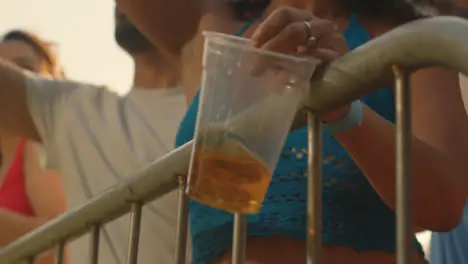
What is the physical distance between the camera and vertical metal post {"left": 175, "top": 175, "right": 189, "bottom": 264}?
0.54m

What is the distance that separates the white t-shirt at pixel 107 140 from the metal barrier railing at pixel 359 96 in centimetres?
44

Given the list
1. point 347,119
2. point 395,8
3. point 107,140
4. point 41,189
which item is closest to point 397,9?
point 395,8

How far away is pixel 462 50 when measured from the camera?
12.9 inches

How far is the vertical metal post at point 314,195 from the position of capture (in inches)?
16.6

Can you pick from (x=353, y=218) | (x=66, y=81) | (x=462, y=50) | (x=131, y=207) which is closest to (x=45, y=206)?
(x=66, y=81)

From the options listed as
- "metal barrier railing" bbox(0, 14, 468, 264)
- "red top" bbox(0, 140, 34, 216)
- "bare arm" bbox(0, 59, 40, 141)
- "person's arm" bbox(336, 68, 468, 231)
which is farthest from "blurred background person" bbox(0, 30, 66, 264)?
"person's arm" bbox(336, 68, 468, 231)

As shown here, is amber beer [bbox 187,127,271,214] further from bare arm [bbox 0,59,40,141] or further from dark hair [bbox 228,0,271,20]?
bare arm [bbox 0,59,40,141]

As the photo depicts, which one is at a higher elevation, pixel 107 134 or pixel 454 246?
pixel 107 134

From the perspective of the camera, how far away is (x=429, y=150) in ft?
1.60

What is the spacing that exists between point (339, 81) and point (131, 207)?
267 mm

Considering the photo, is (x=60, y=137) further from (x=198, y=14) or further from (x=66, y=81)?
(x=198, y=14)

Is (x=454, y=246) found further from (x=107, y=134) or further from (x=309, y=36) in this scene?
(x=309, y=36)

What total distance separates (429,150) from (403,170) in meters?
0.14

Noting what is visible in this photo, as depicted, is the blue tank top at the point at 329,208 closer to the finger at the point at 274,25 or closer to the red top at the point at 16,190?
the finger at the point at 274,25
